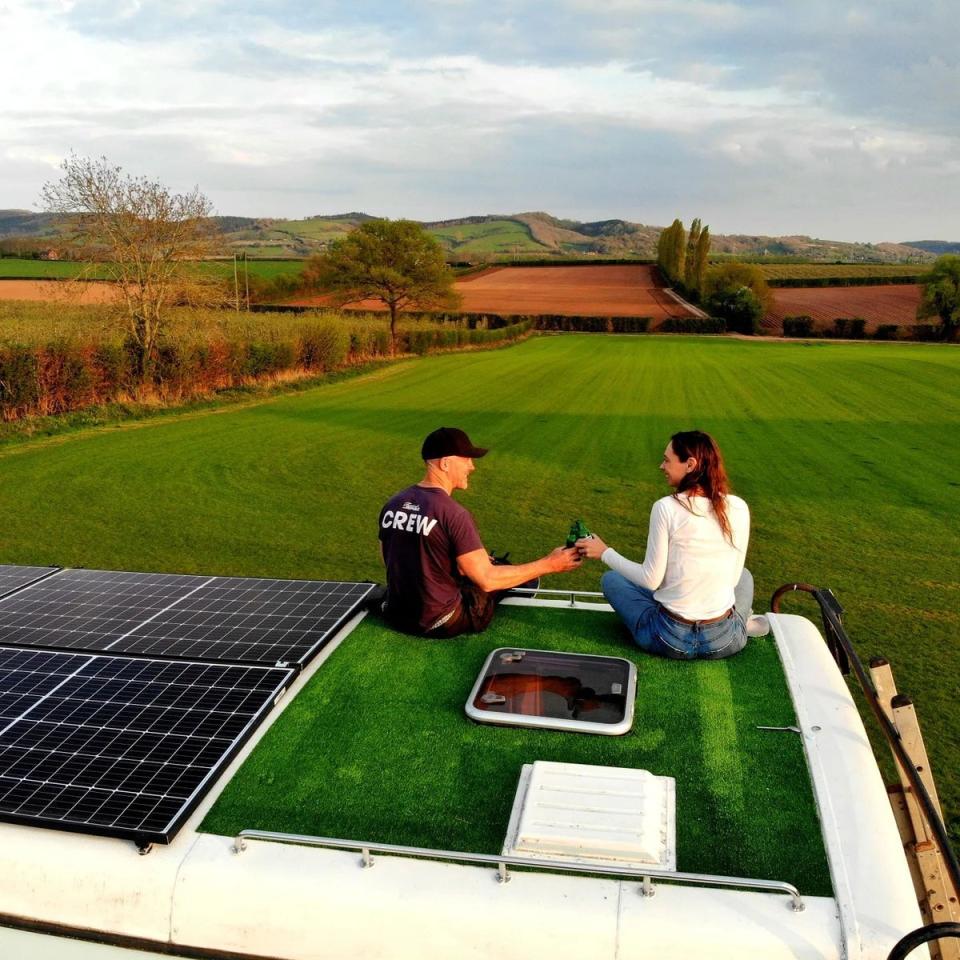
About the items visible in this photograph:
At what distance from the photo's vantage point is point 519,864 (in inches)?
130

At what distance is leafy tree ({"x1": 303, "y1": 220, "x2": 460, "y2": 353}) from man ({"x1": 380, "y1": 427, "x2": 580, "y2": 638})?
48.8 m

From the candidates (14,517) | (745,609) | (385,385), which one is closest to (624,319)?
(385,385)

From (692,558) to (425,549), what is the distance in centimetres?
174

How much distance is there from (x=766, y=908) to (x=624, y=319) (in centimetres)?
7571

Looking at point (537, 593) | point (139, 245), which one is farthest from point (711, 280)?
point (537, 593)

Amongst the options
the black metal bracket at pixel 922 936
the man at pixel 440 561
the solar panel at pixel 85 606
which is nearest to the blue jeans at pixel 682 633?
the man at pixel 440 561

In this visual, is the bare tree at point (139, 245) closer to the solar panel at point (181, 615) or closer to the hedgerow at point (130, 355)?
the hedgerow at point (130, 355)

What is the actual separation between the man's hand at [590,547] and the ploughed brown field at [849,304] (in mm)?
77720

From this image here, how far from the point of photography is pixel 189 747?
417 centimetres

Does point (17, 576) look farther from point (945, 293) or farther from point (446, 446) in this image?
point (945, 293)

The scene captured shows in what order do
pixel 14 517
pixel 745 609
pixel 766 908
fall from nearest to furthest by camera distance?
pixel 766 908, pixel 745 609, pixel 14 517

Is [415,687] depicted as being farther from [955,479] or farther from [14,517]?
[955,479]

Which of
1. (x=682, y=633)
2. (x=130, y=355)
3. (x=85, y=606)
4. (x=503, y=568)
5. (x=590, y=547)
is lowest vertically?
(x=130, y=355)

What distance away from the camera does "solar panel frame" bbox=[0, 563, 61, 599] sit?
657 centimetres
